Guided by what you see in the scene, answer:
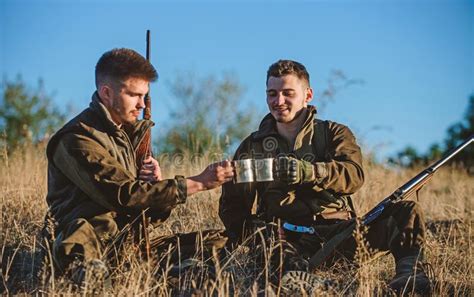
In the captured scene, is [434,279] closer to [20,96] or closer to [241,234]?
[241,234]

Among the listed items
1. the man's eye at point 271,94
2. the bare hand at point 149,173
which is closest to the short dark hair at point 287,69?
the man's eye at point 271,94

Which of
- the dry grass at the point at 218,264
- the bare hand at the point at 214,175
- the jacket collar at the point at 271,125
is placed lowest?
the dry grass at the point at 218,264

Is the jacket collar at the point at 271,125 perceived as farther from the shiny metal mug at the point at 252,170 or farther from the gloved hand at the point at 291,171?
the shiny metal mug at the point at 252,170

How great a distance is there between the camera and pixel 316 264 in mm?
5234

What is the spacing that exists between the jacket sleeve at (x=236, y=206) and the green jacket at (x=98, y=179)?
86cm

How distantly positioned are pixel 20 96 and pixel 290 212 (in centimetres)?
1971

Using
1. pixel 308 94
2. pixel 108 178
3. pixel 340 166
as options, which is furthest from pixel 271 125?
pixel 108 178

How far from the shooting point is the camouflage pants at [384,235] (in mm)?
5086

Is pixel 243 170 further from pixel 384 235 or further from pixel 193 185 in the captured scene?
pixel 384 235

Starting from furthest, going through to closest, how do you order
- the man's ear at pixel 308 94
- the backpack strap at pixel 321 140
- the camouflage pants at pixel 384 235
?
the man's ear at pixel 308 94, the backpack strap at pixel 321 140, the camouflage pants at pixel 384 235

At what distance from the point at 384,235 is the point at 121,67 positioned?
244cm

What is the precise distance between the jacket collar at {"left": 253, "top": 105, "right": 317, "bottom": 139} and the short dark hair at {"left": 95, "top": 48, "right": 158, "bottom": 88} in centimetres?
124

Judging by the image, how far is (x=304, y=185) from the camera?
5582mm

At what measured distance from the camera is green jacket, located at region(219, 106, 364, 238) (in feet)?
17.8
